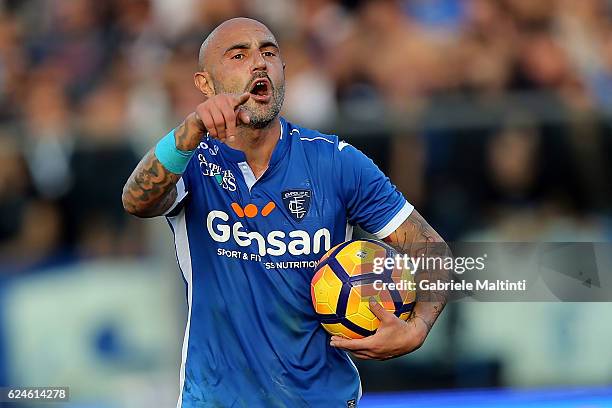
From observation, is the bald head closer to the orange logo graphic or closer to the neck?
the neck

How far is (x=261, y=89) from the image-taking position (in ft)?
18.7

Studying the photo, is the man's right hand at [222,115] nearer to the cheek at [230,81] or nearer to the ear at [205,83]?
the cheek at [230,81]

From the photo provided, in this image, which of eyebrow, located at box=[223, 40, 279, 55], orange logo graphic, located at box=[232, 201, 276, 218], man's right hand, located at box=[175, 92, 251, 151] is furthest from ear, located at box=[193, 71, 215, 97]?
man's right hand, located at box=[175, 92, 251, 151]

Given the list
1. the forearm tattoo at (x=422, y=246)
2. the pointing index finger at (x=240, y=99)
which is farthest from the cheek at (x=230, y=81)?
the forearm tattoo at (x=422, y=246)

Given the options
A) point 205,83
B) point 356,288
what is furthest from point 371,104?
point 356,288

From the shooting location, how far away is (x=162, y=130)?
32.5 ft

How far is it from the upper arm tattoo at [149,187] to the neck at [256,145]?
0.48 meters

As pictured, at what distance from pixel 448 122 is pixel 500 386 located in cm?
223

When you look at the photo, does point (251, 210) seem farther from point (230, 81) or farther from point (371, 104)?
point (371, 104)

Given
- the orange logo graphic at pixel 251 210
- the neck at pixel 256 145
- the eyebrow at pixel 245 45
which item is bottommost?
the orange logo graphic at pixel 251 210

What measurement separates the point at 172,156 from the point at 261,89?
0.66 metres

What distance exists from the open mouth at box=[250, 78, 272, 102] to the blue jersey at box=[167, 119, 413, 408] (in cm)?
32

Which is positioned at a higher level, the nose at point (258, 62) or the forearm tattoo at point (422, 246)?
the nose at point (258, 62)

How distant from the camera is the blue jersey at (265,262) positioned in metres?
5.68
